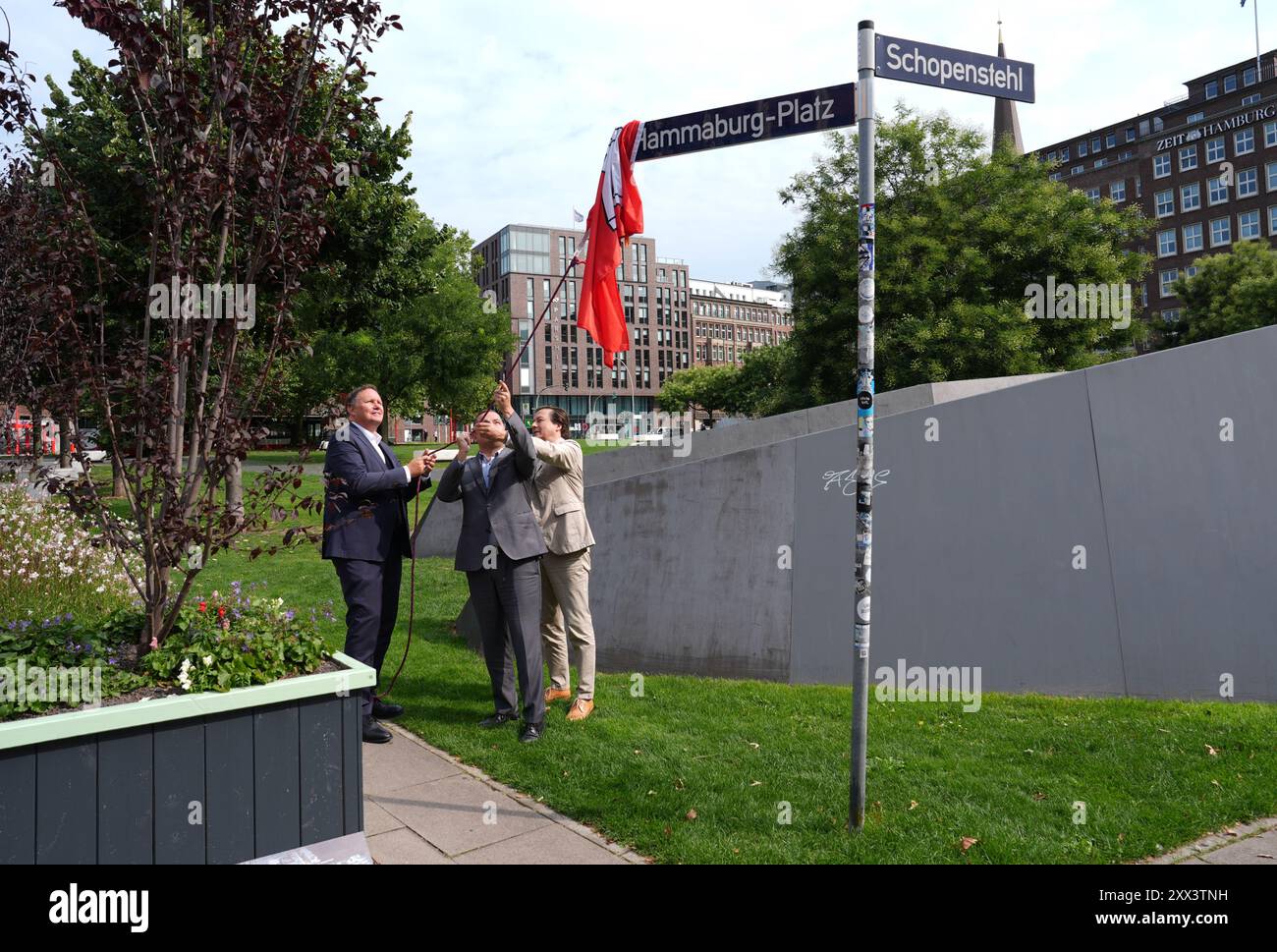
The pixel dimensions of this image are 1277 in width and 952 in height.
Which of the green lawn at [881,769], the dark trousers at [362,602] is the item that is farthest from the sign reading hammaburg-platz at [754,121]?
the green lawn at [881,769]

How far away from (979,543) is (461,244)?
1273 inches

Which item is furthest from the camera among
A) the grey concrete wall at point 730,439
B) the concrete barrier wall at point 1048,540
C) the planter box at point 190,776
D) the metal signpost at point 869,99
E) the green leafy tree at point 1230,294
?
the green leafy tree at point 1230,294

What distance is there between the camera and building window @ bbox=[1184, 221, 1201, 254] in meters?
65.2

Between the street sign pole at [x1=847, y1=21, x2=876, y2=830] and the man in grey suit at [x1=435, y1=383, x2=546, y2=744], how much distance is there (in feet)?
7.19

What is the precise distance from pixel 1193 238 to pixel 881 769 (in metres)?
74.8

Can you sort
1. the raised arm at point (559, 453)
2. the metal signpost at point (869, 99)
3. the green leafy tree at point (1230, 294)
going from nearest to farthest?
1. the metal signpost at point (869, 99)
2. the raised arm at point (559, 453)
3. the green leafy tree at point (1230, 294)

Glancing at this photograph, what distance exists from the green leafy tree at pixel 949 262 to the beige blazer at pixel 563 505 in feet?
54.3

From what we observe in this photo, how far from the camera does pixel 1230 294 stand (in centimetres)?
4188

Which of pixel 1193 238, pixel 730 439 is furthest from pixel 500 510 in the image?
pixel 1193 238

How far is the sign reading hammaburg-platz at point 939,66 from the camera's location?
3996 millimetres
